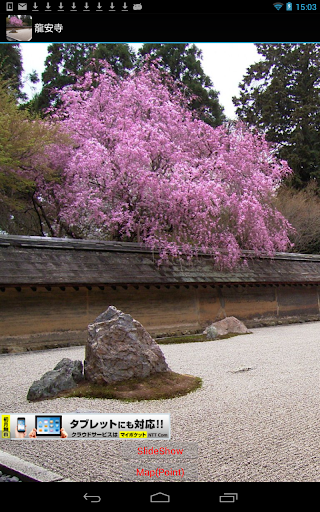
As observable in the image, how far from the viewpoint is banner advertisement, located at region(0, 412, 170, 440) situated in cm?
190

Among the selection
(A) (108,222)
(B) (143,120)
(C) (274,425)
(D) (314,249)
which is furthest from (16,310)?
(D) (314,249)

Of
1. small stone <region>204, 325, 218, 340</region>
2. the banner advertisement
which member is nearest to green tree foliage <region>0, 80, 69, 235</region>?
small stone <region>204, 325, 218, 340</region>

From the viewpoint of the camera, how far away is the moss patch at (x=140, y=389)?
14.2 ft

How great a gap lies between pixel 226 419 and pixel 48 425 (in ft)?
6.52

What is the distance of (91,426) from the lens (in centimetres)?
190

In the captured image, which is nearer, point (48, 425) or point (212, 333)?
point (48, 425)

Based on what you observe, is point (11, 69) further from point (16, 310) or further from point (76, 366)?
point (76, 366)

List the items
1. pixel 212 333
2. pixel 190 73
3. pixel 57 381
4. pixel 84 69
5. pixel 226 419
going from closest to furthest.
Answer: pixel 226 419 < pixel 57 381 < pixel 212 333 < pixel 84 69 < pixel 190 73

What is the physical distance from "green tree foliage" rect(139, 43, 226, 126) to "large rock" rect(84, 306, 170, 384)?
9.50m

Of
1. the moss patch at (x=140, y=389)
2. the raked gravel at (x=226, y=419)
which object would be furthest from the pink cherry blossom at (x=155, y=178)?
the moss patch at (x=140, y=389)

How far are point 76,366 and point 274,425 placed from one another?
7.53 ft
